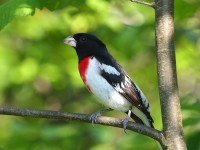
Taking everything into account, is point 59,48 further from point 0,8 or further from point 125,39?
point 0,8

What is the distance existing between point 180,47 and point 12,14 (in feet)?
13.5

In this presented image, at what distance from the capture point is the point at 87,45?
177 inches

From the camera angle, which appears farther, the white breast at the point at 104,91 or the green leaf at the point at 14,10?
the white breast at the point at 104,91

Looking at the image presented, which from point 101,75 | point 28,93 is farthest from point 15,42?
point 101,75

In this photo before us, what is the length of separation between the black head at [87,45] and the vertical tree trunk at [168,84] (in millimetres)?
1621

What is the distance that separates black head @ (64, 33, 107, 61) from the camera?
14.5 ft

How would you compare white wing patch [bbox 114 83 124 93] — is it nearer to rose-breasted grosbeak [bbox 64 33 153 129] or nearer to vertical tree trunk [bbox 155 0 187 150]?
rose-breasted grosbeak [bbox 64 33 153 129]

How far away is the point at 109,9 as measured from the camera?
6547 mm

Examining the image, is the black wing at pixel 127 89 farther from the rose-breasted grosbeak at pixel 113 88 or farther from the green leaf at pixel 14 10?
the green leaf at pixel 14 10

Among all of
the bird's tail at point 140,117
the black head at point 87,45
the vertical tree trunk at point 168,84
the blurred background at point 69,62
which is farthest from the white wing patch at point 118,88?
the vertical tree trunk at point 168,84

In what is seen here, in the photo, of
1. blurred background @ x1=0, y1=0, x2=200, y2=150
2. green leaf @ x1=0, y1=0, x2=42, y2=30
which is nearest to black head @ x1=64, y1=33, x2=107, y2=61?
blurred background @ x1=0, y1=0, x2=200, y2=150

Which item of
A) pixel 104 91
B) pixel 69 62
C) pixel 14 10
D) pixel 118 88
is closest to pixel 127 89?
pixel 118 88

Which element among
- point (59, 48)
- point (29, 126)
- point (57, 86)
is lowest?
point (29, 126)

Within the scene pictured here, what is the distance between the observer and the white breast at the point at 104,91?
158 inches
